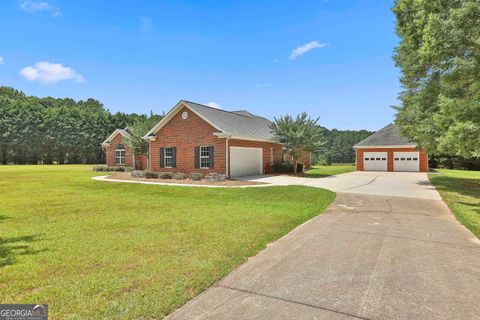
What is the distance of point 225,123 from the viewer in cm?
2130

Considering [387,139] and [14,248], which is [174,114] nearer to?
[14,248]

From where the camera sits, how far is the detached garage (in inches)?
1132

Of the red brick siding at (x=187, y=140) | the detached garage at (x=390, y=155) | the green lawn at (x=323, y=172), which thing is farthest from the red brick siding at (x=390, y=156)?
the red brick siding at (x=187, y=140)

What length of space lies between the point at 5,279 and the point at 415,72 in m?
18.9

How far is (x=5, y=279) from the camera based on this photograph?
390 cm

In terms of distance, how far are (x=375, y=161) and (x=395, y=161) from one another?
75.4 inches

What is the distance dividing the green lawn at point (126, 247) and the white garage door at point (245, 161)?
9296 mm

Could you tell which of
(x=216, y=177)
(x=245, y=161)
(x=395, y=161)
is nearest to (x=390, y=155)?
(x=395, y=161)

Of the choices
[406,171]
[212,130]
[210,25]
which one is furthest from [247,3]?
[406,171]

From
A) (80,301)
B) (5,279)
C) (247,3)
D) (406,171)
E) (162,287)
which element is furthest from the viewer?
(406,171)

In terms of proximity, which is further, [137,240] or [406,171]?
[406,171]

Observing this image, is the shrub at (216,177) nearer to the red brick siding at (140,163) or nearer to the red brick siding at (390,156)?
the red brick siding at (140,163)

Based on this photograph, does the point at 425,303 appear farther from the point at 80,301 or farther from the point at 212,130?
the point at 212,130

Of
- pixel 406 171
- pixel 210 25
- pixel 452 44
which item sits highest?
pixel 210 25
